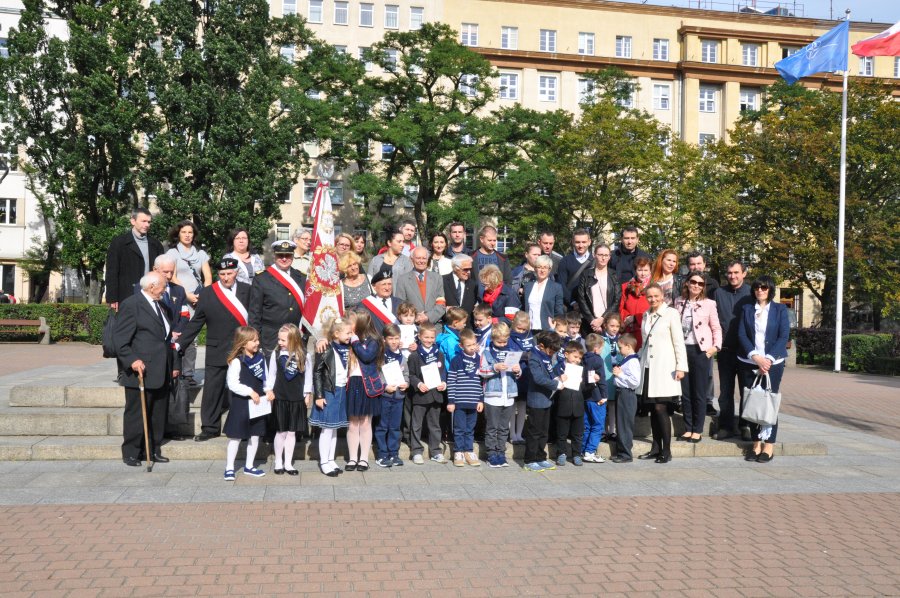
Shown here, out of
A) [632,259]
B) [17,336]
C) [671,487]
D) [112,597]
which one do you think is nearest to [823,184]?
[632,259]

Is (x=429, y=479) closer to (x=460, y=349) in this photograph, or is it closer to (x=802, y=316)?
(x=460, y=349)

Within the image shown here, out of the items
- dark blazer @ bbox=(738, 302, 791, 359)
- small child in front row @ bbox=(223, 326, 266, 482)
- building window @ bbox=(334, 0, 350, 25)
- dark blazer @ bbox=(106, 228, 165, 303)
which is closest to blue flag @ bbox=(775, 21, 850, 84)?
dark blazer @ bbox=(738, 302, 791, 359)

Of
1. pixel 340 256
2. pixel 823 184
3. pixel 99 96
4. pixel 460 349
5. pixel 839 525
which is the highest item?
pixel 99 96

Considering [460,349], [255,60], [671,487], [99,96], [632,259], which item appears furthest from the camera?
[255,60]

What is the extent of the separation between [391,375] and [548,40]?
172 ft

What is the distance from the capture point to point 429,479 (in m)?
8.01

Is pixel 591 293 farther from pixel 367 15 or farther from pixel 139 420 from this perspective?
pixel 367 15

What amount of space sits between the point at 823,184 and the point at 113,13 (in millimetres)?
30823

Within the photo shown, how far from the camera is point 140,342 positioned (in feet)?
26.8

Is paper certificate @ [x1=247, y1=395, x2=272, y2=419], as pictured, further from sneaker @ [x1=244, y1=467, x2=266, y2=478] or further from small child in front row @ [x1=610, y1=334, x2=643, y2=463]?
small child in front row @ [x1=610, y1=334, x2=643, y2=463]

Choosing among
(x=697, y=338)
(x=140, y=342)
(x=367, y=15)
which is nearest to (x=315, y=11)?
(x=367, y=15)

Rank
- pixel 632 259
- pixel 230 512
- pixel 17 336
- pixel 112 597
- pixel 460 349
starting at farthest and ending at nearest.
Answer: pixel 17 336
pixel 632 259
pixel 460 349
pixel 230 512
pixel 112 597

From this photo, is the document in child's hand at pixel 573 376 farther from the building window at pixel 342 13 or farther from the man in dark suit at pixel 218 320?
the building window at pixel 342 13

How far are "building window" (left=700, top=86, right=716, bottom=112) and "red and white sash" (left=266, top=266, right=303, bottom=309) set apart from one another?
54635 millimetres
